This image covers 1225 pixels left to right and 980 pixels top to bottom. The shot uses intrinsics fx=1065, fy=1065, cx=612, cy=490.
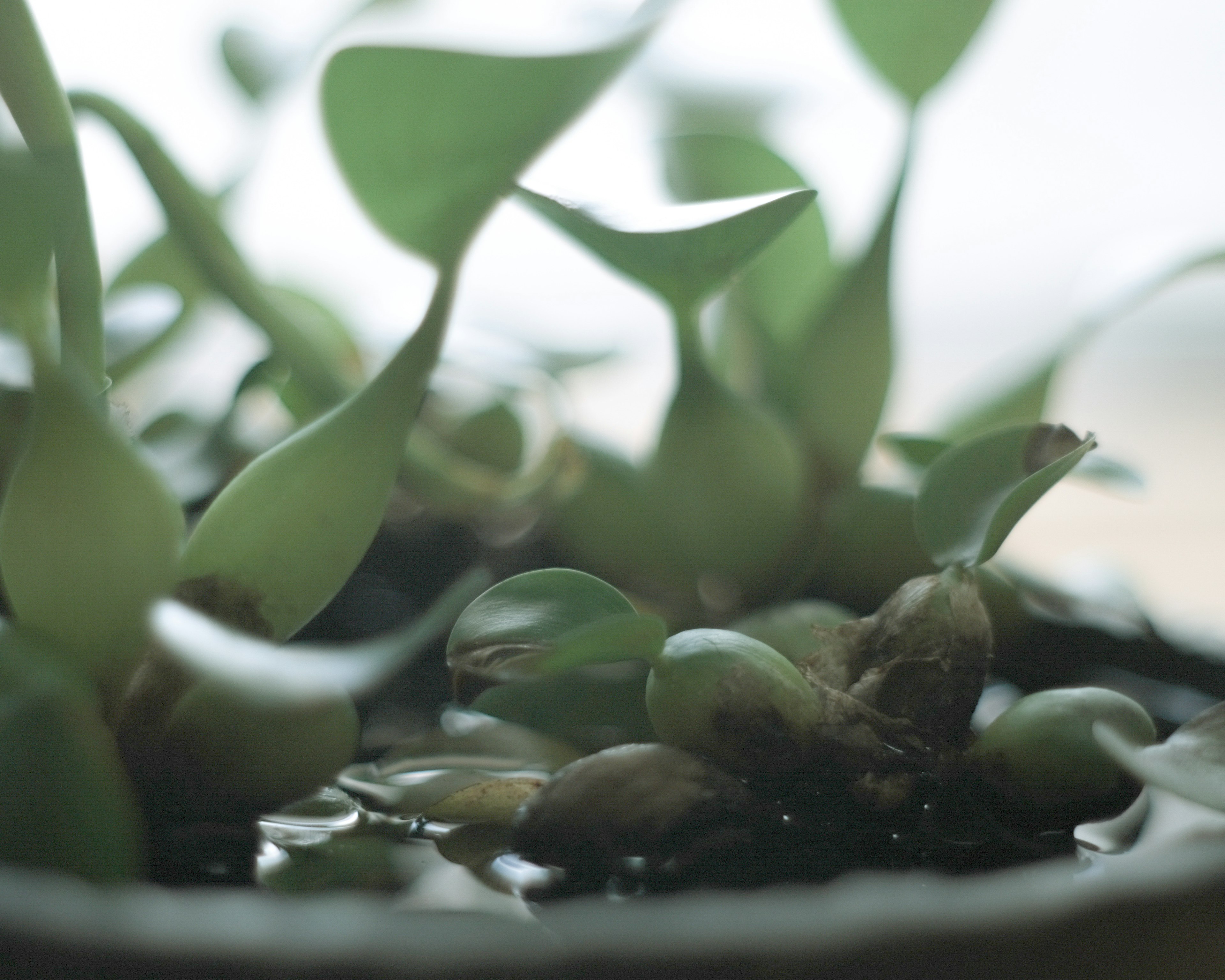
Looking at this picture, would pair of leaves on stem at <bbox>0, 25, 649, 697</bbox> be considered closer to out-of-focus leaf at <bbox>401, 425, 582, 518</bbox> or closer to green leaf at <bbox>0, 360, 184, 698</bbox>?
green leaf at <bbox>0, 360, 184, 698</bbox>

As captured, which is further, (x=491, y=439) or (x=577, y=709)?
(x=491, y=439)

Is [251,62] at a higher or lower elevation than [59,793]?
higher

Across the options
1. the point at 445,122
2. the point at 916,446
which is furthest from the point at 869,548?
the point at 445,122

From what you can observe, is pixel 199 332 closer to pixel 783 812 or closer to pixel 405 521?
pixel 405 521

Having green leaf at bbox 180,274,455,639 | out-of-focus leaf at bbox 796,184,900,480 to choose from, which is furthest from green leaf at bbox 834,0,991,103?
green leaf at bbox 180,274,455,639

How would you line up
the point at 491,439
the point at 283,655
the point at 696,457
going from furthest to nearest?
the point at 491,439 → the point at 696,457 → the point at 283,655

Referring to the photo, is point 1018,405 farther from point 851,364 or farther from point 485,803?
point 485,803
